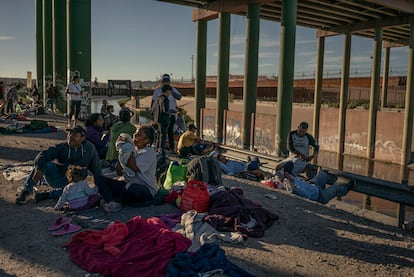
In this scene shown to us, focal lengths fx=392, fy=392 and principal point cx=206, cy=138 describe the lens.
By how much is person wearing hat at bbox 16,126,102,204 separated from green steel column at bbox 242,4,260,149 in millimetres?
13055

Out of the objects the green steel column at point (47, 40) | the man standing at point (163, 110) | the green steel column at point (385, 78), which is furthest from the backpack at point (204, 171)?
the green steel column at point (385, 78)

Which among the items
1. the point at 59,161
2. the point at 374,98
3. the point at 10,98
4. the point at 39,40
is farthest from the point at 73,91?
the point at 374,98

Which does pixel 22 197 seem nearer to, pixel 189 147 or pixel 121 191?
pixel 121 191

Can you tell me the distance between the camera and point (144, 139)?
5.82 m

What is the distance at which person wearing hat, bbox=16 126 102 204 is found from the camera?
595 cm

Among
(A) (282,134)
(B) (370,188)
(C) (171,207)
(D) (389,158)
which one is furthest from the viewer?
(D) (389,158)

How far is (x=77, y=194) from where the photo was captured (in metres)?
5.88

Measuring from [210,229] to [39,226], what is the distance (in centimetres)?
228

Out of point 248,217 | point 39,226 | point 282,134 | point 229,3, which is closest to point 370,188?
point 248,217

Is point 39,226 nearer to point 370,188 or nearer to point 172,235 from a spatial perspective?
point 172,235

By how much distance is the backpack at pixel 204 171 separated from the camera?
677cm

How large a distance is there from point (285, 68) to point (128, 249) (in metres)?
12.3

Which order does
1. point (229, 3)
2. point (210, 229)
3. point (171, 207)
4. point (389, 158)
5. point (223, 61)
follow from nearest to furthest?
point (210, 229) < point (171, 207) < point (229, 3) < point (223, 61) < point (389, 158)

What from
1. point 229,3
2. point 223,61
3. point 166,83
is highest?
point 229,3
